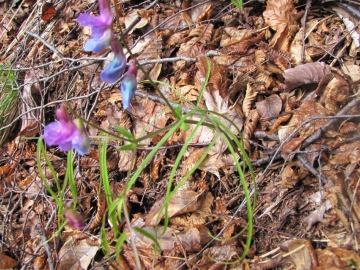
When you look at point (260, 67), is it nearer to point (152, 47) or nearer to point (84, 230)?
point (152, 47)

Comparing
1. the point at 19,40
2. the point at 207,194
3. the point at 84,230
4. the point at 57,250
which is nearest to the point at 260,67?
the point at 207,194

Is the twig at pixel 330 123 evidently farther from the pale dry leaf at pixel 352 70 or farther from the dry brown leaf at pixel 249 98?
the dry brown leaf at pixel 249 98

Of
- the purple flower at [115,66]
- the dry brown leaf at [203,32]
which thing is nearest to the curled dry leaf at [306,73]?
the dry brown leaf at [203,32]

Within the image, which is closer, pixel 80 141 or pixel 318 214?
pixel 80 141

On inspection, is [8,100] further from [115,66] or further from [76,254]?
[115,66]

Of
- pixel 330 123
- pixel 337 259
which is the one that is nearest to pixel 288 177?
pixel 330 123
